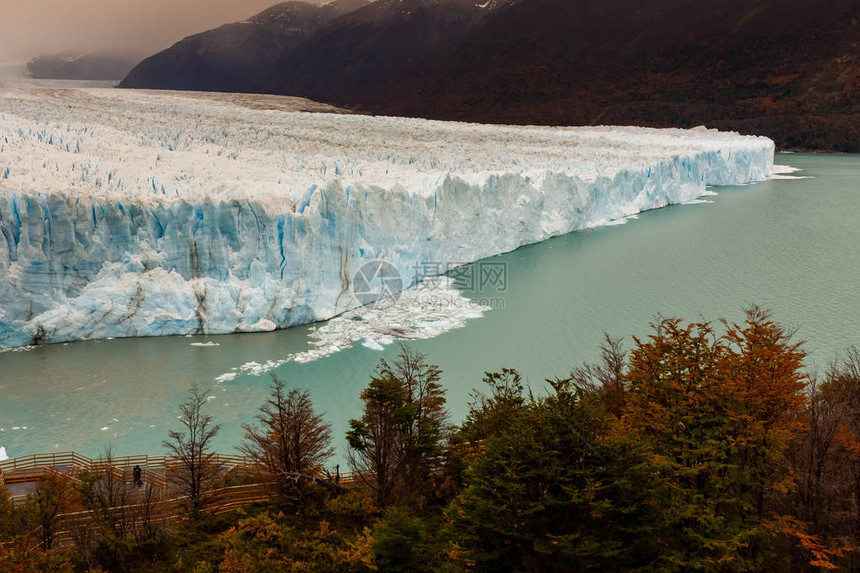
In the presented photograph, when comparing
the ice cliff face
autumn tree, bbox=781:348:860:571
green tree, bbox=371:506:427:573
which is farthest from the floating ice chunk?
autumn tree, bbox=781:348:860:571

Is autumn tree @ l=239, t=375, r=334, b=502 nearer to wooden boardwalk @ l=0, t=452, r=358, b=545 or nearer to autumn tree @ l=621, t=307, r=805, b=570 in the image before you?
wooden boardwalk @ l=0, t=452, r=358, b=545
